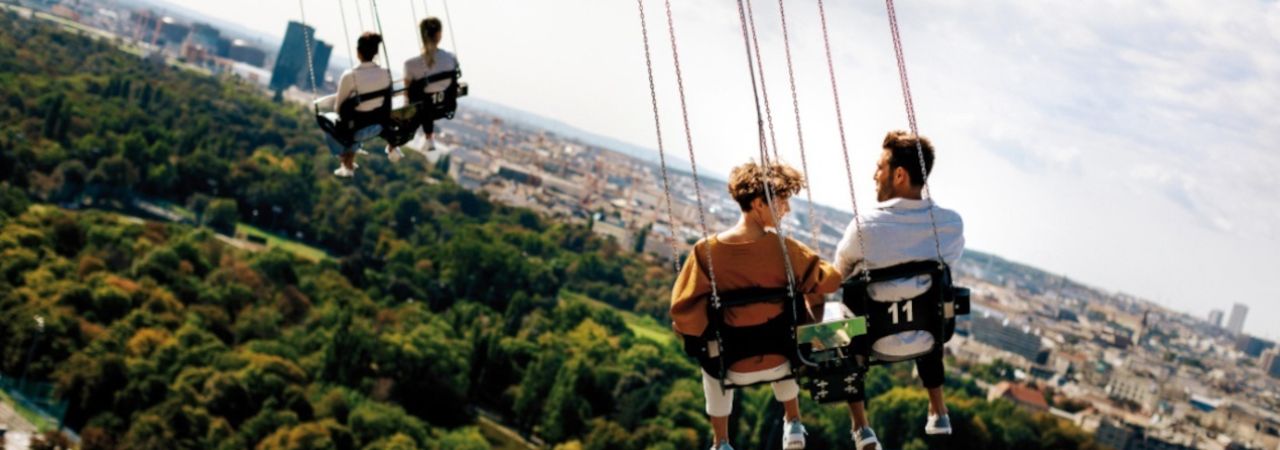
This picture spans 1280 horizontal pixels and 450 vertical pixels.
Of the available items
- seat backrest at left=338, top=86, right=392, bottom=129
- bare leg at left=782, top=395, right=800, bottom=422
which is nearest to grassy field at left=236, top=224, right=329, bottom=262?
seat backrest at left=338, top=86, right=392, bottom=129

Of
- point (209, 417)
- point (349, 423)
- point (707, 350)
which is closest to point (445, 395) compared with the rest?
point (349, 423)

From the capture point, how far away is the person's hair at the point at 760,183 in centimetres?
536

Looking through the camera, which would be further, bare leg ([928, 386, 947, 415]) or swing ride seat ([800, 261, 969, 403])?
bare leg ([928, 386, 947, 415])

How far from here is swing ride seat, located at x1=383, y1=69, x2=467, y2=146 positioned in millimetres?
8867

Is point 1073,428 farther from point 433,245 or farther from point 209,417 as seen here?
point 209,417

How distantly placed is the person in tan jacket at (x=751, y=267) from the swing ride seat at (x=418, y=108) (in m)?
3.85

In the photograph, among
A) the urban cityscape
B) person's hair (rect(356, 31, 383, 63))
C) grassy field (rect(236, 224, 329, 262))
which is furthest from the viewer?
the urban cityscape

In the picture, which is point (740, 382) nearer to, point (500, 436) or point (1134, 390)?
point (500, 436)

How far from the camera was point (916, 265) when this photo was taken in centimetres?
555

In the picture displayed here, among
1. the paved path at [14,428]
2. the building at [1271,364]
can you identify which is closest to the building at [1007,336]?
the building at [1271,364]

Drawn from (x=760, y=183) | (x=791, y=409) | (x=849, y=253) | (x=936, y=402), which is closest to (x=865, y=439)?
(x=791, y=409)

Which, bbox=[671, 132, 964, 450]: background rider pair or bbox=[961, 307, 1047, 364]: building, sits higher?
bbox=[671, 132, 964, 450]: background rider pair

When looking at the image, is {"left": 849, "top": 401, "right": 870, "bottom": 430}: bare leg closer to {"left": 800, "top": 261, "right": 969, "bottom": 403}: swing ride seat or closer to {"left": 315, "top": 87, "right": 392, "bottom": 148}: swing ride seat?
{"left": 800, "top": 261, "right": 969, "bottom": 403}: swing ride seat

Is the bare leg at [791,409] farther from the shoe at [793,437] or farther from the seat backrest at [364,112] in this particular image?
the seat backrest at [364,112]
